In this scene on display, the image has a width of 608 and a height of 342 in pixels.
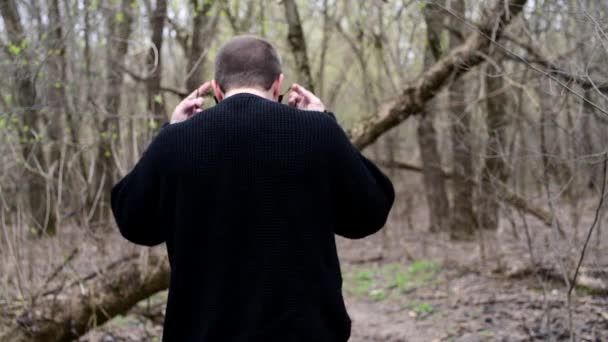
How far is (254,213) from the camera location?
6.12ft

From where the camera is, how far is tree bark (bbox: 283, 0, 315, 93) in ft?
20.0

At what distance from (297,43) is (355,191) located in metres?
4.51

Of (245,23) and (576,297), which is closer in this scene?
(576,297)

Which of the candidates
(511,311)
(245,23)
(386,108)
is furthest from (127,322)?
(245,23)

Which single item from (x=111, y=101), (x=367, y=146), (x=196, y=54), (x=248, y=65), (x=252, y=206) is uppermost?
(x=196, y=54)

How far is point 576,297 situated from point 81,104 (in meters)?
4.81

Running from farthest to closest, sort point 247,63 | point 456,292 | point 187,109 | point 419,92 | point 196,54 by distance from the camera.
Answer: point 456,292 < point 196,54 < point 419,92 < point 187,109 < point 247,63

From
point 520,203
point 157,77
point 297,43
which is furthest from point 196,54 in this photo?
point 520,203

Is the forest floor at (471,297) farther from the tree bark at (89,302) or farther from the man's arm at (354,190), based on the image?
the man's arm at (354,190)

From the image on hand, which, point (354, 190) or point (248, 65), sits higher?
point (248, 65)

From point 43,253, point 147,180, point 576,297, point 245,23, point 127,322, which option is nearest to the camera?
point 147,180

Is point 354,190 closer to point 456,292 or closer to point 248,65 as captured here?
point 248,65

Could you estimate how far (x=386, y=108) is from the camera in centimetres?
586

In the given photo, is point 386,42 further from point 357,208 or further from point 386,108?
point 357,208
